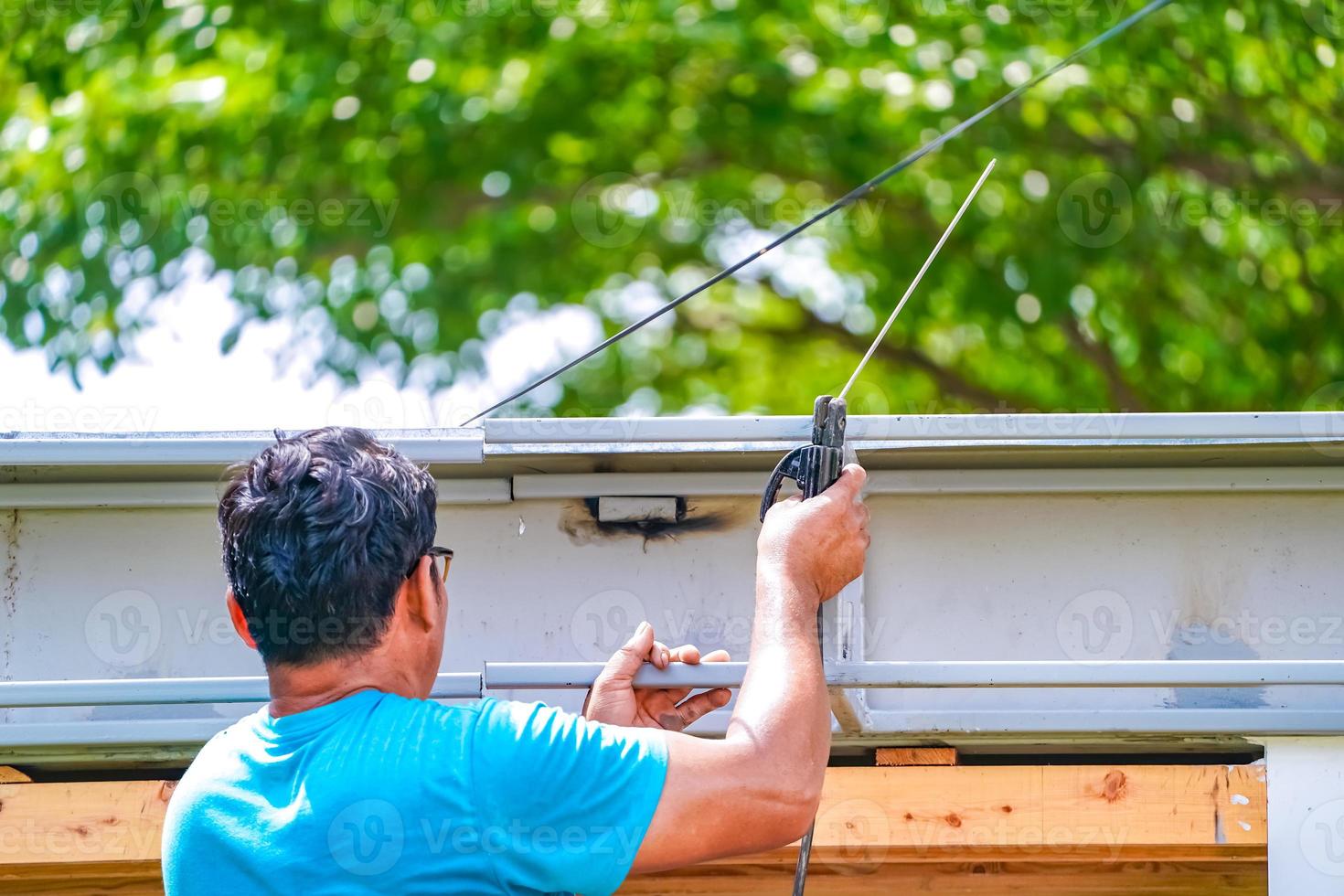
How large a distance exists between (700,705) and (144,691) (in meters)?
0.87

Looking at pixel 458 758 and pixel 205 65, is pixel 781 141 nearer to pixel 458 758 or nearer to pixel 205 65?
pixel 205 65

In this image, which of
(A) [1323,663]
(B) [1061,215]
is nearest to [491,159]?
(B) [1061,215]

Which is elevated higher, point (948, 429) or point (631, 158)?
point (631, 158)

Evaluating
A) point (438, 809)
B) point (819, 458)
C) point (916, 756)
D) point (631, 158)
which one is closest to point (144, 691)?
point (438, 809)

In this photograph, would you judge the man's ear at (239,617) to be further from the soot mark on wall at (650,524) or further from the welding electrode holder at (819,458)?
the welding electrode holder at (819,458)

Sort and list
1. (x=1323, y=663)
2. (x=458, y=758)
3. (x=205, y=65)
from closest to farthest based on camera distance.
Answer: (x=458, y=758) < (x=1323, y=663) < (x=205, y=65)

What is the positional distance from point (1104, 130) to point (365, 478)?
583cm

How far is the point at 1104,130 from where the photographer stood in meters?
6.61

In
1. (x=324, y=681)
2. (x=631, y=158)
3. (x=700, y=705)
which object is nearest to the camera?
(x=324, y=681)

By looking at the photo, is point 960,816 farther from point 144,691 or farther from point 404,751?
point 144,691

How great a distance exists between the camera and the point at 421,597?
1.77 m

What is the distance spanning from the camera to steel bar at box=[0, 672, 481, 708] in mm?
1937

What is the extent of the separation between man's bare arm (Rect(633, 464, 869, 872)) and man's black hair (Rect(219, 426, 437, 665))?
17.6 inches

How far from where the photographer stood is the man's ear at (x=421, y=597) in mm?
1758
